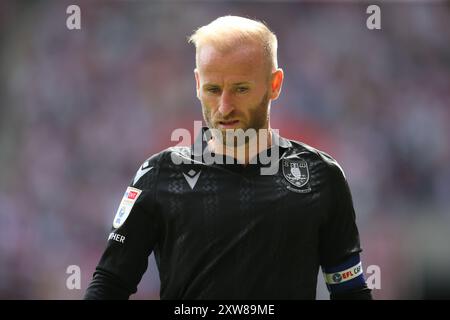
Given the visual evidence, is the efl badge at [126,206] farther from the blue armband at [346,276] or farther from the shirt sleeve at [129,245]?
the blue armband at [346,276]

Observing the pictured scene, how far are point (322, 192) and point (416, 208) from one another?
4.65 metres

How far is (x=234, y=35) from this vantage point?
199 centimetres

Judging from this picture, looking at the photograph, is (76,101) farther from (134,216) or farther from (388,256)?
(134,216)

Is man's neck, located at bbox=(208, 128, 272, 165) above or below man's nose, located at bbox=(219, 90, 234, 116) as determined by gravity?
below

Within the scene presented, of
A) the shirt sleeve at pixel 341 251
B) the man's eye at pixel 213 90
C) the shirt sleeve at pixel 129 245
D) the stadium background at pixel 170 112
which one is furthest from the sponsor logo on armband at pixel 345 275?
the stadium background at pixel 170 112

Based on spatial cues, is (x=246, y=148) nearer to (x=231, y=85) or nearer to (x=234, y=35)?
(x=231, y=85)

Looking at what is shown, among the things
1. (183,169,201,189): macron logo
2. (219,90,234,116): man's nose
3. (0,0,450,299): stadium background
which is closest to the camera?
(219,90,234,116): man's nose

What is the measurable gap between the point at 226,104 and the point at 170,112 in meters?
4.93

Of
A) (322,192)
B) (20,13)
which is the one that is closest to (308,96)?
(20,13)

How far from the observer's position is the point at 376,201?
6.49m

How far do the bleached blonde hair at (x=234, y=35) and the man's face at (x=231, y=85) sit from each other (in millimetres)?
18

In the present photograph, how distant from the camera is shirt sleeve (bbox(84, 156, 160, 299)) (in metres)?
1.97

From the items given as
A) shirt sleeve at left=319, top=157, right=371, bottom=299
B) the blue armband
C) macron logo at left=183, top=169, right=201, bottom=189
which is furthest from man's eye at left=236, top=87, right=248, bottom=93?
the blue armband

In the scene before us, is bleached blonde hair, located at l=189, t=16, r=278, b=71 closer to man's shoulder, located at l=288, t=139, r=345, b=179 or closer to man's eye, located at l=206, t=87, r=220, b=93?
man's eye, located at l=206, t=87, r=220, b=93
